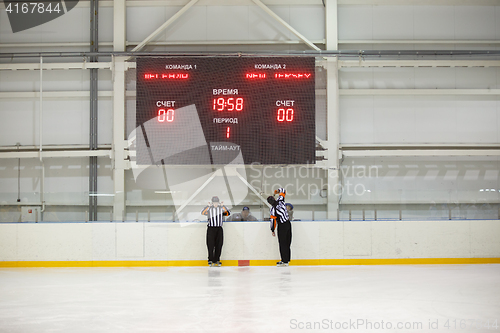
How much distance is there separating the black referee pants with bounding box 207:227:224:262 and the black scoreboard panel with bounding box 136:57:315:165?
1.49 metres

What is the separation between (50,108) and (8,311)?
310 inches

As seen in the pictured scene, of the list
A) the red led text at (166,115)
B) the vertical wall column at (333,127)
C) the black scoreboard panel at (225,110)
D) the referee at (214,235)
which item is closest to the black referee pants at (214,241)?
the referee at (214,235)

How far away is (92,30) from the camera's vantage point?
12.3 metres

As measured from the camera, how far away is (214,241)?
9.45 m

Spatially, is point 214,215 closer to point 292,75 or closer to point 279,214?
point 279,214

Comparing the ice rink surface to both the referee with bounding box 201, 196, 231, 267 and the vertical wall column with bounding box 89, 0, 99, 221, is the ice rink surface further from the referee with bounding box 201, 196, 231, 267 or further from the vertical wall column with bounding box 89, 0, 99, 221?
the vertical wall column with bounding box 89, 0, 99, 221

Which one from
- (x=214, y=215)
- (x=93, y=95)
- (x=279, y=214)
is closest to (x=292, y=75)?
(x=279, y=214)

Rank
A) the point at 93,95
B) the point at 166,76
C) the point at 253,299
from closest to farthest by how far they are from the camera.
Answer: the point at 253,299
the point at 166,76
the point at 93,95

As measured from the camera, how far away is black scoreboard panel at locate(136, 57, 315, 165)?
33.3 ft

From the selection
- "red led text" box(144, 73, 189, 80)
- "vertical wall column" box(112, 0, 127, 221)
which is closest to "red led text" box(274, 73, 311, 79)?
"red led text" box(144, 73, 189, 80)

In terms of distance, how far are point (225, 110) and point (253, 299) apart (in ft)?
16.6

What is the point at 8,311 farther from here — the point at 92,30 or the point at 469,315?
the point at 92,30

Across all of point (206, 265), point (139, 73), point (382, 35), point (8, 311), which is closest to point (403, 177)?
point (382, 35)

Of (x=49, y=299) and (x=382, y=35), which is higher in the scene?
(x=382, y=35)
